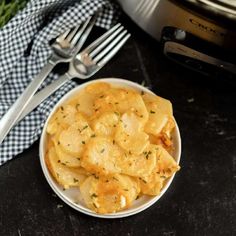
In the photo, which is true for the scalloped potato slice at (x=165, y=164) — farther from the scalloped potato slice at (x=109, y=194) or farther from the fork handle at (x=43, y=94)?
the fork handle at (x=43, y=94)

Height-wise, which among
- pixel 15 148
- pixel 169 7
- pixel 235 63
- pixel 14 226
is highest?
pixel 169 7

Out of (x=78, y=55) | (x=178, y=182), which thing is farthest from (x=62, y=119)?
(x=178, y=182)

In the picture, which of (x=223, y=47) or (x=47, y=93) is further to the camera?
(x=47, y=93)

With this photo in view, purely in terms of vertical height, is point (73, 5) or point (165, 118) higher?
point (73, 5)

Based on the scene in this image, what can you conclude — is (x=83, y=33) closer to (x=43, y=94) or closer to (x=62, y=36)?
(x=62, y=36)

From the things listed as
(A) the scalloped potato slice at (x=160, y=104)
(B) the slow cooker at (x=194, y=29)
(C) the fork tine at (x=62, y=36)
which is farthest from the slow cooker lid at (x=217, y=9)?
(C) the fork tine at (x=62, y=36)

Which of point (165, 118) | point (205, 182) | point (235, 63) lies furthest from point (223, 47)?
point (205, 182)

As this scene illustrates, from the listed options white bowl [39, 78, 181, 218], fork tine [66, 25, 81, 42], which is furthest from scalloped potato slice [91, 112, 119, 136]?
fork tine [66, 25, 81, 42]

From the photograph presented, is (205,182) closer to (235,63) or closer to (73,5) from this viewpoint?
(235,63)
